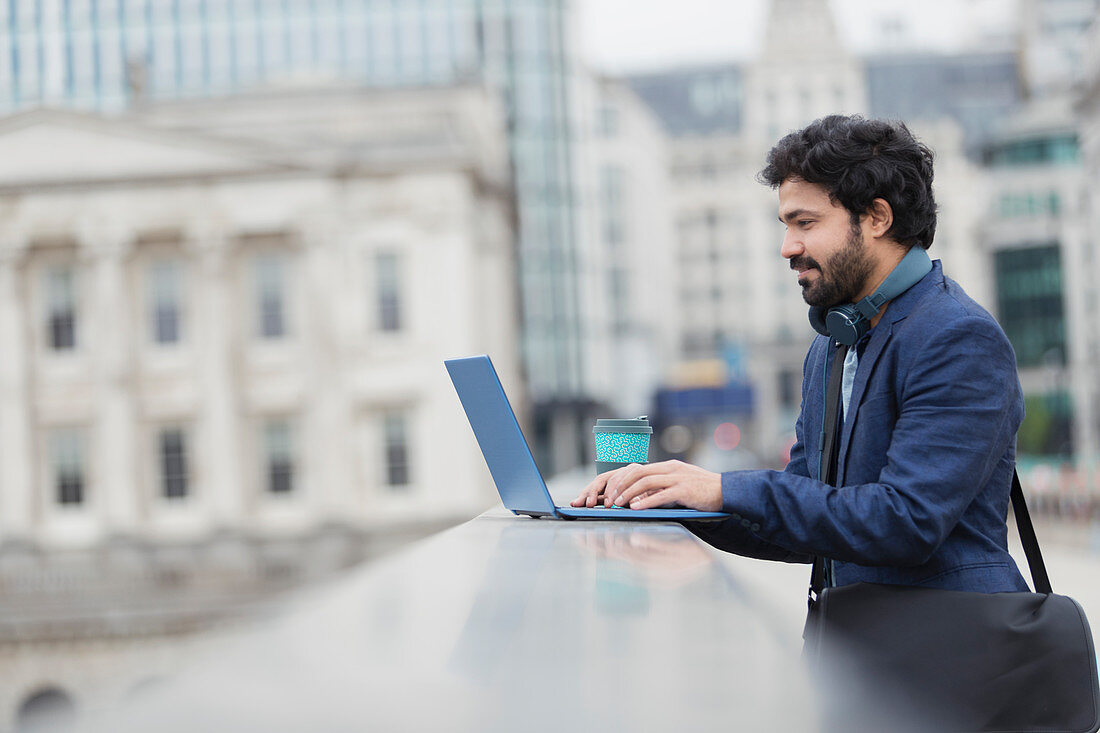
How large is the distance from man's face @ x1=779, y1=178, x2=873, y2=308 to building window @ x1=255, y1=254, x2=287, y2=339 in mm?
33537

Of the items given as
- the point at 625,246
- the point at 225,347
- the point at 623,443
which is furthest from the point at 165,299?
Result: the point at 623,443

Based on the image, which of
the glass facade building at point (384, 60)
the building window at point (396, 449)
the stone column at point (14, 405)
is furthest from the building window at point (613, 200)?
Answer: the stone column at point (14, 405)

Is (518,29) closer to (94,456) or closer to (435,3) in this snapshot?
(435,3)

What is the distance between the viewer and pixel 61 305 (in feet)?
A: 116

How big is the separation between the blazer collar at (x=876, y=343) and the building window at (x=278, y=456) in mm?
33263

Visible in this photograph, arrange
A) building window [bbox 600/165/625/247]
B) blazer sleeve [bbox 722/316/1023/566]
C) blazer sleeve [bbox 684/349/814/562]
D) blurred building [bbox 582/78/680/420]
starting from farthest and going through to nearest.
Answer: building window [bbox 600/165/625/247] < blurred building [bbox 582/78/680/420] < blazer sleeve [bbox 684/349/814/562] < blazer sleeve [bbox 722/316/1023/566]

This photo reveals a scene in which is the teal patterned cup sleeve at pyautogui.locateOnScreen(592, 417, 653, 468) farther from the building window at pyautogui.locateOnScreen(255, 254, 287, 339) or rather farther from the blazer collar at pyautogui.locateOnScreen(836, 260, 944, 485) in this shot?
the building window at pyautogui.locateOnScreen(255, 254, 287, 339)

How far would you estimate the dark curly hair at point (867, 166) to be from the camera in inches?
88.9

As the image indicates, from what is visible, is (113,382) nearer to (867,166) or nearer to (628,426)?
(628,426)

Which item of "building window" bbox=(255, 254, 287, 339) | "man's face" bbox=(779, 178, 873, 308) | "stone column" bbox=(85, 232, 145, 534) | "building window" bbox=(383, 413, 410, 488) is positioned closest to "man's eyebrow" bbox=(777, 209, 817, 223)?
"man's face" bbox=(779, 178, 873, 308)

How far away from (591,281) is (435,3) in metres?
11.6

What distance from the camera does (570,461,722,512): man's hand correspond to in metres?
2.25

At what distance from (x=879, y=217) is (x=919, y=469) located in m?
0.50

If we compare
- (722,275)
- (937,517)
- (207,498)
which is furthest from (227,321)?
(722,275)
